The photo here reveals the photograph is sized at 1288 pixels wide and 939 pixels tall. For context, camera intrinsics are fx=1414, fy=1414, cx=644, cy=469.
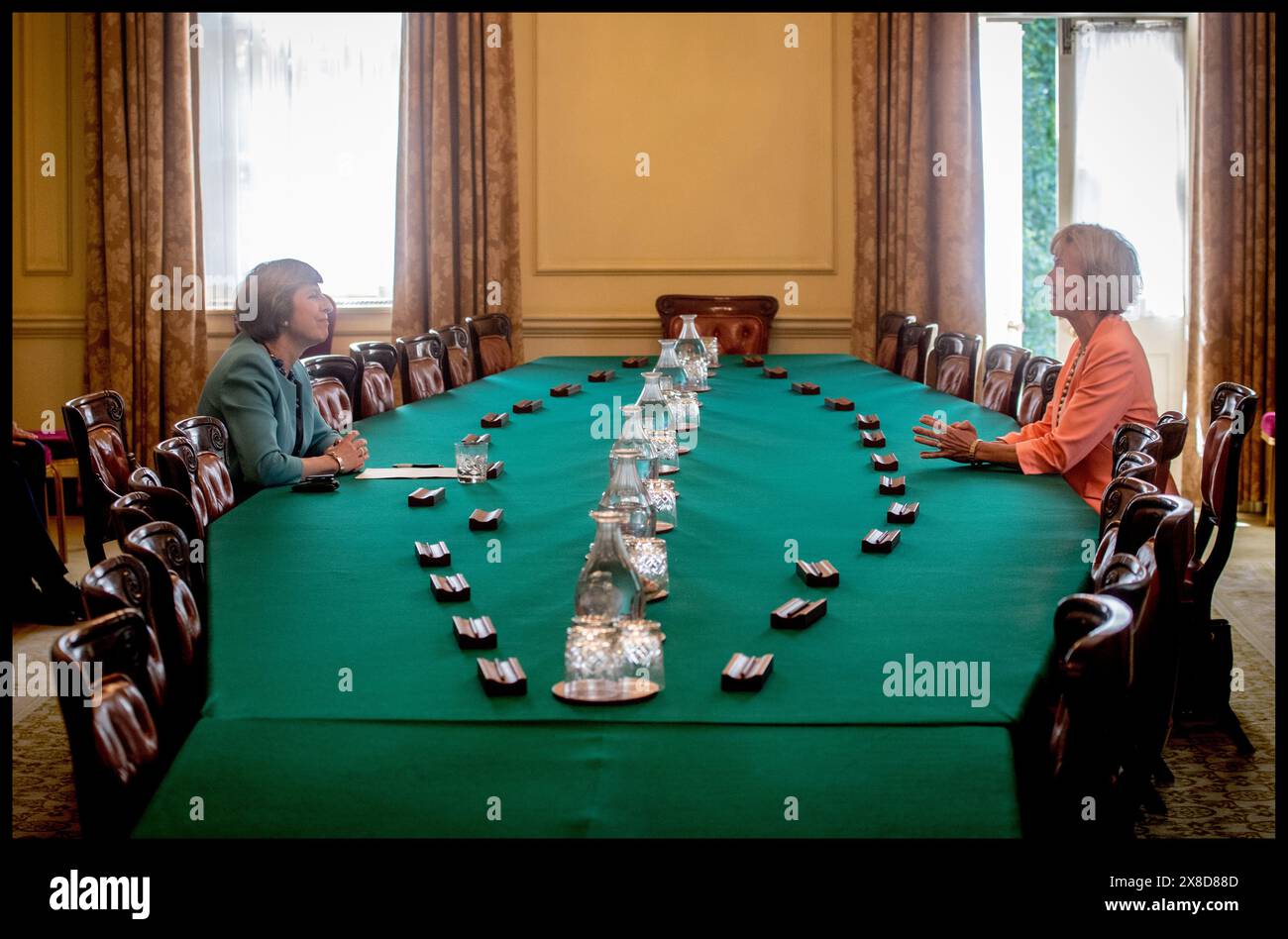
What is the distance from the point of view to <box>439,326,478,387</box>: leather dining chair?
6.32m

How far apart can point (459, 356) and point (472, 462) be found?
120 inches

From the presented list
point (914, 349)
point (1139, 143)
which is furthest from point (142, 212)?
point (1139, 143)

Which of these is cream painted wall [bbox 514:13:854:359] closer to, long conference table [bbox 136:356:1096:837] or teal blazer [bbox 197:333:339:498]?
teal blazer [bbox 197:333:339:498]

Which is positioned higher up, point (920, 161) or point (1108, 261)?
point (920, 161)

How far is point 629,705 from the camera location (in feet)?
5.57

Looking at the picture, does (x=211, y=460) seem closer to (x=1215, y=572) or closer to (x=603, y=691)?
(x=603, y=691)

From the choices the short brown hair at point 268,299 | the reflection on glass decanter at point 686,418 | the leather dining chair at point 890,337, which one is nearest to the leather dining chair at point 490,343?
the leather dining chair at point 890,337

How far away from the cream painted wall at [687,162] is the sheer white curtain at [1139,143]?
4.10 feet

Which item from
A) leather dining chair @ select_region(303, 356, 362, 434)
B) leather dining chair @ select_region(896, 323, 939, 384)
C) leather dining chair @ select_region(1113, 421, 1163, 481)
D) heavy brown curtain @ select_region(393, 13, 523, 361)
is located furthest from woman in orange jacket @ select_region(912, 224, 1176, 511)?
heavy brown curtain @ select_region(393, 13, 523, 361)

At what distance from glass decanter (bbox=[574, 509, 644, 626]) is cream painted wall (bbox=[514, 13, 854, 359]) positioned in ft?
19.6

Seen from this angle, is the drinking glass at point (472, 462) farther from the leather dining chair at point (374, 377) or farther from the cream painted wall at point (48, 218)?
the cream painted wall at point (48, 218)

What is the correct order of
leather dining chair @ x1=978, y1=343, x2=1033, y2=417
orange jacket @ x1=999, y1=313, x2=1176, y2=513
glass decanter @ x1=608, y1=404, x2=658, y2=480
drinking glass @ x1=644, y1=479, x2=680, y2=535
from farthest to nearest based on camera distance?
1. leather dining chair @ x1=978, y1=343, x2=1033, y2=417
2. orange jacket @ x1=999, y1=313, x2=1176, y2=513
3. drinking glass @ x1=644, y1=479, x2=680, y2=535
4. glass decanter @ x1=608, y1=404, x2=658, y2=480

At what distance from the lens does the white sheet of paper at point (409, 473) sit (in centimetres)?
353

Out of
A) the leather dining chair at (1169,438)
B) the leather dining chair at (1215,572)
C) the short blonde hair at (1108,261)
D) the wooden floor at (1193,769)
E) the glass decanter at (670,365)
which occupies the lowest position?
the wooden floor at (1193,769)
